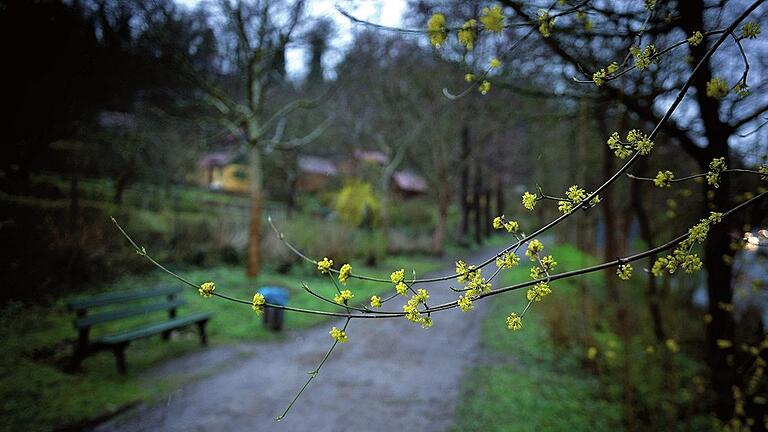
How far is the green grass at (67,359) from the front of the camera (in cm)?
323

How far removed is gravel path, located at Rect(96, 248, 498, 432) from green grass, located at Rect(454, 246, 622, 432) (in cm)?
24

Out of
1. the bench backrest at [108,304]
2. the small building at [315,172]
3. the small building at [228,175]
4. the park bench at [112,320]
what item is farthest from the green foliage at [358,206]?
the small building at [228,175]

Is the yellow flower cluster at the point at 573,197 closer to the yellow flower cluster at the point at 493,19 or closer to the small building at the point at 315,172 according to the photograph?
Result: the yellow flower cluster at the point at 493,19

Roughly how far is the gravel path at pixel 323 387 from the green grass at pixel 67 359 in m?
0.26

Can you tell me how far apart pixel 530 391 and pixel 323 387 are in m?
2.40

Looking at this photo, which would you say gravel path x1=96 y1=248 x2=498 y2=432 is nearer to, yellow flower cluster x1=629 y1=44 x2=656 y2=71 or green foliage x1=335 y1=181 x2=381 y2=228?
yellow flower cluster x1=629 y1=44 x2=656 y2=71

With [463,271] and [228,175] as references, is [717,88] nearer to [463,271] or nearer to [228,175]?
[463,271]

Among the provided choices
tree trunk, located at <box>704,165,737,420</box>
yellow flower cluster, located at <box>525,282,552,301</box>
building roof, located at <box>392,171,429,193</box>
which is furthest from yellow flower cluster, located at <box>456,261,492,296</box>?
building roof, located at <box>392,171,429,193</box>

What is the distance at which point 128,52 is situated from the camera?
6270mm

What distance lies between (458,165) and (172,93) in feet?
40.4

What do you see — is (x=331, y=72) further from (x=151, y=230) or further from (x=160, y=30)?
(x=151, y=230)

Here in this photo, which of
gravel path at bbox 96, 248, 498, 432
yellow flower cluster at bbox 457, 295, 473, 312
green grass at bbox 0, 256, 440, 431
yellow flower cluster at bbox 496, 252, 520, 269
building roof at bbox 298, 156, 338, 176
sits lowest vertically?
gravel path at bbox 96, 248, 498, 432

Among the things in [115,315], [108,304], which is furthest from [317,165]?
[115,315]

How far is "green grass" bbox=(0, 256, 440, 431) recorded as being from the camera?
323cm
